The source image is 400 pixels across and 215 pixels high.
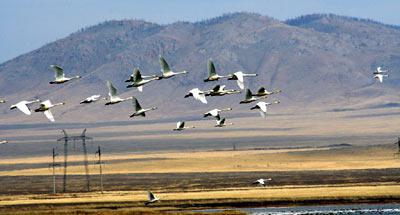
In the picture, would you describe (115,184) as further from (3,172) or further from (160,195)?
(3,172)

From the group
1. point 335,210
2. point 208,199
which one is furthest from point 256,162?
point 335,210

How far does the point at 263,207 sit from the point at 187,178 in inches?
1840

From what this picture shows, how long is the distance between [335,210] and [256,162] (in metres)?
81.1

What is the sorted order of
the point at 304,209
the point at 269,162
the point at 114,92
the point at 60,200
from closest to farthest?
the point at 114,92
the point at 304,209
the point at 60,200
the point at 269,162

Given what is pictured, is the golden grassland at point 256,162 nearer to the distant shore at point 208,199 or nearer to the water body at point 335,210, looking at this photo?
the distant shore at point 208,199

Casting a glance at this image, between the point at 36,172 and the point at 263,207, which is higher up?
the point at 36,172

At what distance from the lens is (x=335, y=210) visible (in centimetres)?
8769

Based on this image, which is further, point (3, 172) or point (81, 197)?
point (3, 172)

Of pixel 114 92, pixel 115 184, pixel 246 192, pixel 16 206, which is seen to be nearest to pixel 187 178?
pixel 115 184

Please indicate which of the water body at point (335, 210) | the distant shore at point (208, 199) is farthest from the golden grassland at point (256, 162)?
the water body at point (335, 210)

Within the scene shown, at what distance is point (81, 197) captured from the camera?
11156cm

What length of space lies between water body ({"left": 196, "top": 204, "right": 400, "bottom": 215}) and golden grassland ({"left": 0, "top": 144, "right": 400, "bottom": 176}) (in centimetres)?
5639

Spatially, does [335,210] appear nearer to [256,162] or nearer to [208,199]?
[208,199]

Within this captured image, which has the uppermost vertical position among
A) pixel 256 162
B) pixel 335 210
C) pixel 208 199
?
pixel 256 162
